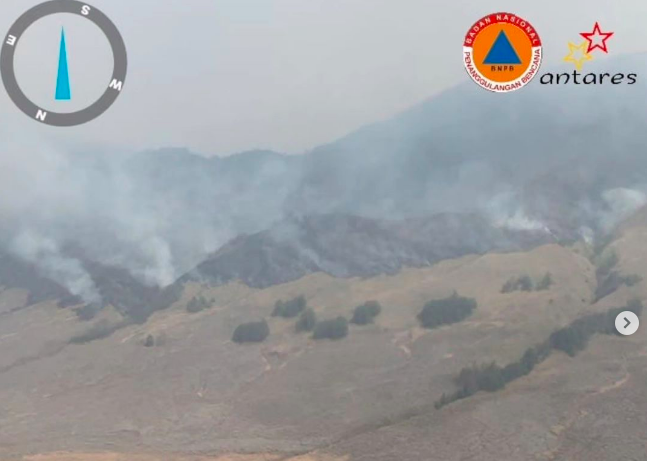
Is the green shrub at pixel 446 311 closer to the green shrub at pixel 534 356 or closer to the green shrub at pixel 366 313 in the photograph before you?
the green shrub at pixel 366 313

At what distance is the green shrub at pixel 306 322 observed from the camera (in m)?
104

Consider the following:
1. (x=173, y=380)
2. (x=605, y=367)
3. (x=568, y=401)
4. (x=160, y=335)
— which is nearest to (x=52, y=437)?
(x=173, y=380)

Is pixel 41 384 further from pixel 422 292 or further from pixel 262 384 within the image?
pixel 422 292

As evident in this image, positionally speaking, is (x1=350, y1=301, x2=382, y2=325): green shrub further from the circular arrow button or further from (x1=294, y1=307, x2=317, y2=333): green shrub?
the circular arrow button

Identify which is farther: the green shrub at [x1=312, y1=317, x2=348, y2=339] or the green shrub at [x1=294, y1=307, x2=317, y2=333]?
the green shrub at [x1=294, y1=307, x2=317, y2=333]

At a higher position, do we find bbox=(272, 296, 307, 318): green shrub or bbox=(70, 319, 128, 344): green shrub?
bbox=(70, 319, 128, 344): green shrub

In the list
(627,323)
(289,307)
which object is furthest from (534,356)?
(289,307)

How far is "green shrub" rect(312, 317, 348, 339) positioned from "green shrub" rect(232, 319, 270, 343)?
354 inches

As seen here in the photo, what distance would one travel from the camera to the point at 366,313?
104562 mm

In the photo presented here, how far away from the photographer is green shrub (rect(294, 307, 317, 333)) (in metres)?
104

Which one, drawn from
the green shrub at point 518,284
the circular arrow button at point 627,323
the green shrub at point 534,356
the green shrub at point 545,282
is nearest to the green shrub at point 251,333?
the green shrub at point 534,356

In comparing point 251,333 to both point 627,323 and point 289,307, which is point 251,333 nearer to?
point 289,307

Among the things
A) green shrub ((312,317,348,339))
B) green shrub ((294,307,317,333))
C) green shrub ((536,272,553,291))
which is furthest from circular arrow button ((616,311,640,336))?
green shrub ((294,307,317,333))

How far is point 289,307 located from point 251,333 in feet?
48.6
